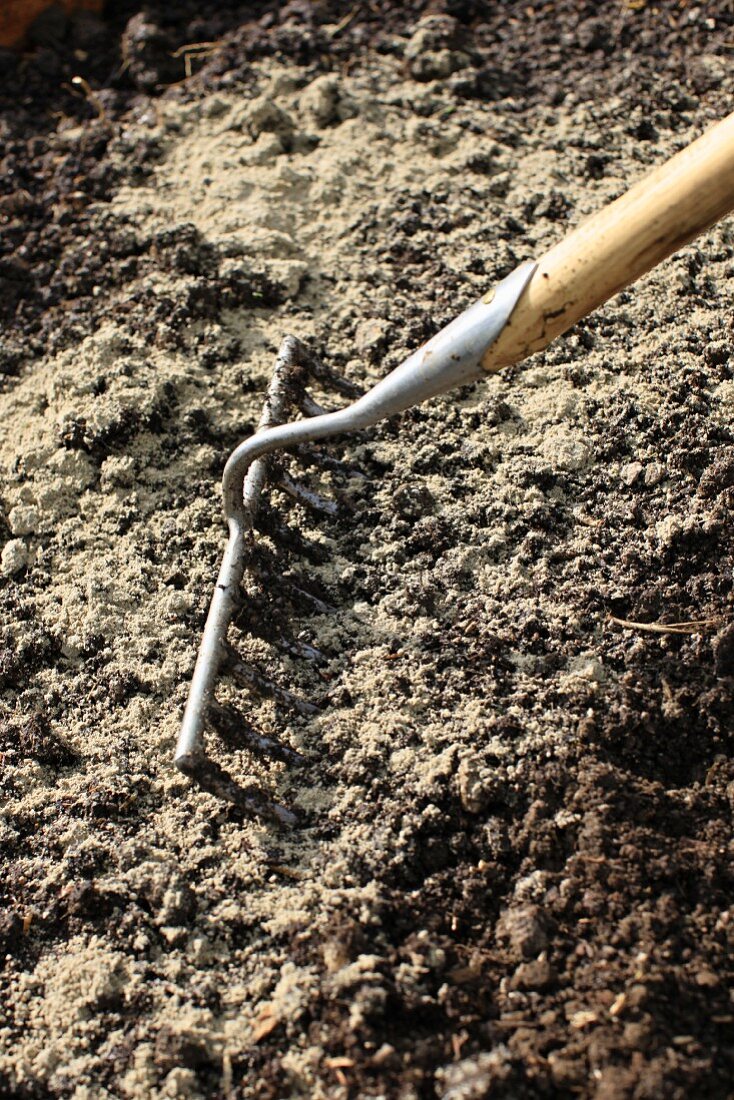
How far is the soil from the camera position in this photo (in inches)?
65.9

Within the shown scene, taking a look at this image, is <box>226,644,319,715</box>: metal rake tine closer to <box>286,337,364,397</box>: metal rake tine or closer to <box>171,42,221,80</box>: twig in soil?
<box>286,337,364,397</box>: metal rake tine

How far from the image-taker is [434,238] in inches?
108

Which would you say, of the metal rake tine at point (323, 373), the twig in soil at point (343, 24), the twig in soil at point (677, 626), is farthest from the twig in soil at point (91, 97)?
the twig in soil at point (677, 626)

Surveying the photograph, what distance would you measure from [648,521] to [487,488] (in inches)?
13.9

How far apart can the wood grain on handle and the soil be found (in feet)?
1.76

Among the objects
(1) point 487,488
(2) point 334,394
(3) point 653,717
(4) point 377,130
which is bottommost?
(3) point 653,717

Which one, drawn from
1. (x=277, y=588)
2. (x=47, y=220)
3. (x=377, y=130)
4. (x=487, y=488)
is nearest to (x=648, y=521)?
(x=487, y=488)

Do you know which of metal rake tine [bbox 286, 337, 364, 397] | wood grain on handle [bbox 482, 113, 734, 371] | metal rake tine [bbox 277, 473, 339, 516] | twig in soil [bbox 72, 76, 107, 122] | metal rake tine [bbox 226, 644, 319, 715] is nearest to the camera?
wood grain on handle [bbox 482, 113, 734, 371]

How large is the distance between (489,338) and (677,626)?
26.7 inches

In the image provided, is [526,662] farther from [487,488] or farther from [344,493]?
[344,493]

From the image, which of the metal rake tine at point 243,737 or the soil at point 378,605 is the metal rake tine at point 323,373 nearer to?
the soil at point 378,605

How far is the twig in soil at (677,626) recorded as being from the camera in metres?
1.97

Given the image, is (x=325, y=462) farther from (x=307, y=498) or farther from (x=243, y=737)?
(x=243, y=737)

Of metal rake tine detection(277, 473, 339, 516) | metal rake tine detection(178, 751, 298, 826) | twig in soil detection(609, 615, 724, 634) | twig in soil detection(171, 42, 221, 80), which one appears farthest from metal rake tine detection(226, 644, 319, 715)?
twig in soil detection(171, 42, 221, 80)
